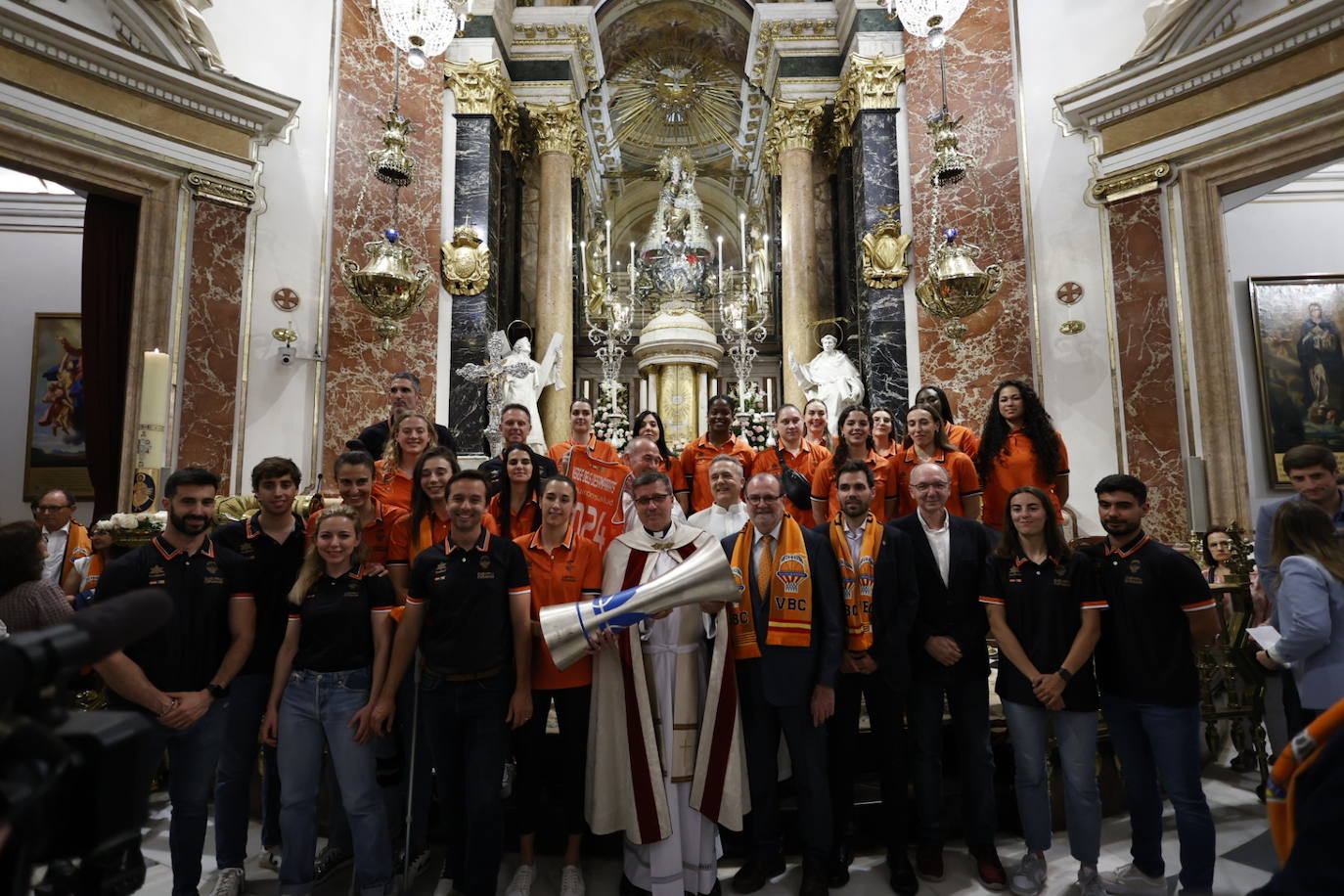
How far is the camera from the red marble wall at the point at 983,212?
9266 millimetres

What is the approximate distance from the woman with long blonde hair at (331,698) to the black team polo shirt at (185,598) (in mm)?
276

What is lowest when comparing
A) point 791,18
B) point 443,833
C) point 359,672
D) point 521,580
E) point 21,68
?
point 443,833

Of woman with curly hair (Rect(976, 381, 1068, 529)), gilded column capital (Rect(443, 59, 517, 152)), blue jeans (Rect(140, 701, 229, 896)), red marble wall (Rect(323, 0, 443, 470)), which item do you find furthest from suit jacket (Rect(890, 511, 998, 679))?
gilded column capital (Rect(443, 59, 517, 152))

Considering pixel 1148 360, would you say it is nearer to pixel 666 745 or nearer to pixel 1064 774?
pixel 1064 774

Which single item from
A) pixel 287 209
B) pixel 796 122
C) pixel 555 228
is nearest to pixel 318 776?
pixel 287 209

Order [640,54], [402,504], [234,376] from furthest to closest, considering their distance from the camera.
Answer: [640,54]
[234,376]
[402,504]

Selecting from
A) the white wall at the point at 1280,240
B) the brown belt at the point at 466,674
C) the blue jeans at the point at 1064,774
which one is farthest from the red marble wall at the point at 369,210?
the white wall at the point at 1280,240

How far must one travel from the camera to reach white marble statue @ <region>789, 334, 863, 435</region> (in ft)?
32.2

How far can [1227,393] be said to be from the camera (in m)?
7.79

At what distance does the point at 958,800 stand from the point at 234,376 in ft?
→ 26.9

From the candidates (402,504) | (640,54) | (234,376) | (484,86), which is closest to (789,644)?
(402,504)

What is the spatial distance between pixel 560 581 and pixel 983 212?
8035mm

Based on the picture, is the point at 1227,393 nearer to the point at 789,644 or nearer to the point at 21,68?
the point at 789,644

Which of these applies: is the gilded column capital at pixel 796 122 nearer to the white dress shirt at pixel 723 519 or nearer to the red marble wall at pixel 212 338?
the red marble wall at pixel 212 338
